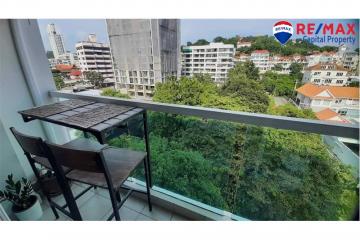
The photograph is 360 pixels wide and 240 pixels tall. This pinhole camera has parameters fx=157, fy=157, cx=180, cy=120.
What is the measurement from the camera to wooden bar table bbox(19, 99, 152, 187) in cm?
97

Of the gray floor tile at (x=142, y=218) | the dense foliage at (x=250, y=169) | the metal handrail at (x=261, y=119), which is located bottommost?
the gray floor tile at (x=142, y=218)

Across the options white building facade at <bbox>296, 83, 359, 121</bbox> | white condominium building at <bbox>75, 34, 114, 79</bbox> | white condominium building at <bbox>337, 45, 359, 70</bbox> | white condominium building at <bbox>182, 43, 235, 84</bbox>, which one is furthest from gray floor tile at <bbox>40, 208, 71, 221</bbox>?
white condominium building at <bbox>182, 43, 235, 84</bbox>

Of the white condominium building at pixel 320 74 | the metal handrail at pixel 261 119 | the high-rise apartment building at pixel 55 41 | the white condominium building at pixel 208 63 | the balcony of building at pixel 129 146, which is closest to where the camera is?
the metal handrail at pixel 261 119

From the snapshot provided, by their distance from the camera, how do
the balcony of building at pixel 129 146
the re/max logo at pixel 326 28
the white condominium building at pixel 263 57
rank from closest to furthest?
the re/max logo at pixel 326 28 → the balcony of building at pixel 129 146 → the white condominium building at pixel 263 57

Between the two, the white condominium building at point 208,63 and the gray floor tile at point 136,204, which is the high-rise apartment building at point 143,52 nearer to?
the white condominium building at point 208,63

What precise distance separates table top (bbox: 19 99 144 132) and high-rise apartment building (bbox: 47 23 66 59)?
2.83 ft

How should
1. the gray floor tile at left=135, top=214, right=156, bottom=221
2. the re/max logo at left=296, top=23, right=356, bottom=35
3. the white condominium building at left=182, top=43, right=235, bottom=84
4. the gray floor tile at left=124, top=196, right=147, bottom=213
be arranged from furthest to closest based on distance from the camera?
the white condominium building at left=182, top=43, right=235, bottom=84, the gray floor tile at left=124, top=196, right=147, bottom=213, the gray floor tile at left=135, top=214, right=156, bottom=221, the re/max logo at left=296, top=23, right=356, bottom=35

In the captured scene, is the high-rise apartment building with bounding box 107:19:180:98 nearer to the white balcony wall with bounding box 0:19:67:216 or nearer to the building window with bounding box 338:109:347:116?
the white balcony wall with bounding box 0:19:67:216

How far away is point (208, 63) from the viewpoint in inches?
215

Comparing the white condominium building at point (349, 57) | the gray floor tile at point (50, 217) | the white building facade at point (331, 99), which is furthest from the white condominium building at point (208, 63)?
the gray floor tile at point (50, 217)

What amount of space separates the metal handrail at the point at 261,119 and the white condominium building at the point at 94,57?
37.1 inches

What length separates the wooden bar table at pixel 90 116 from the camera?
3.18ft

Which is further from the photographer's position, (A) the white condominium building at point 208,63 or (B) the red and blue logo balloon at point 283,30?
(A) the white condominium building at point 208,63

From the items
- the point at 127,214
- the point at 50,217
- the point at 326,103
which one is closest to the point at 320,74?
the point at 326,103
